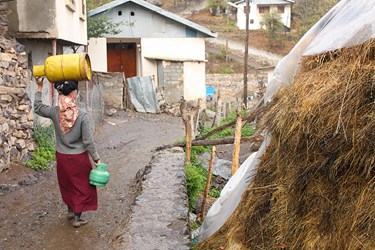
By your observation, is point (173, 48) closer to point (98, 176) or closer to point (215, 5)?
point (98, 176)

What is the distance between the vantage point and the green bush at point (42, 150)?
771 cm

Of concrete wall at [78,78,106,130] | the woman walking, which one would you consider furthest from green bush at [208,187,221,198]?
concrete wall at [78,78,106,130]

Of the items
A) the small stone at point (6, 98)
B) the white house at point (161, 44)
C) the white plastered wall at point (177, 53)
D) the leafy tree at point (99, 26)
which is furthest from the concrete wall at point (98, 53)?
the small stone at point (6, 98)

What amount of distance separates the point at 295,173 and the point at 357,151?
61 centimetres

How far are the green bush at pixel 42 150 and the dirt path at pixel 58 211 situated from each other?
302 millimetres

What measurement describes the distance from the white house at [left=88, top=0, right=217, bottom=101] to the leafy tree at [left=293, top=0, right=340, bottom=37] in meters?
21.7

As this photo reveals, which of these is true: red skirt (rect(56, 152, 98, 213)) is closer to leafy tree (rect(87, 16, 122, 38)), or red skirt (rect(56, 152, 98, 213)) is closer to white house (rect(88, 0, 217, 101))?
leafy tree (rect(87, 16, 122, 38))

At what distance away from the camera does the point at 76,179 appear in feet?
15.7

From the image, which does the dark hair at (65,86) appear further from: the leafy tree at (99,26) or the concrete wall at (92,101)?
the leafy tree at (99,26)

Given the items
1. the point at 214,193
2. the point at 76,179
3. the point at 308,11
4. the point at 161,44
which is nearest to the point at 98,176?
the point at 76,179

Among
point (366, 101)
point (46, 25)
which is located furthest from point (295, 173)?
point (46, 25)

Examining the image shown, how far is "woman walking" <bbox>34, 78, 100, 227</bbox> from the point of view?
4.70 m

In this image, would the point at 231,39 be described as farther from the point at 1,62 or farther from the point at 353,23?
the point at 353,23

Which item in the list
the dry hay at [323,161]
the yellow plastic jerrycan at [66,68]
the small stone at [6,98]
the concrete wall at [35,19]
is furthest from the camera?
the concrete wall at [35,19]
